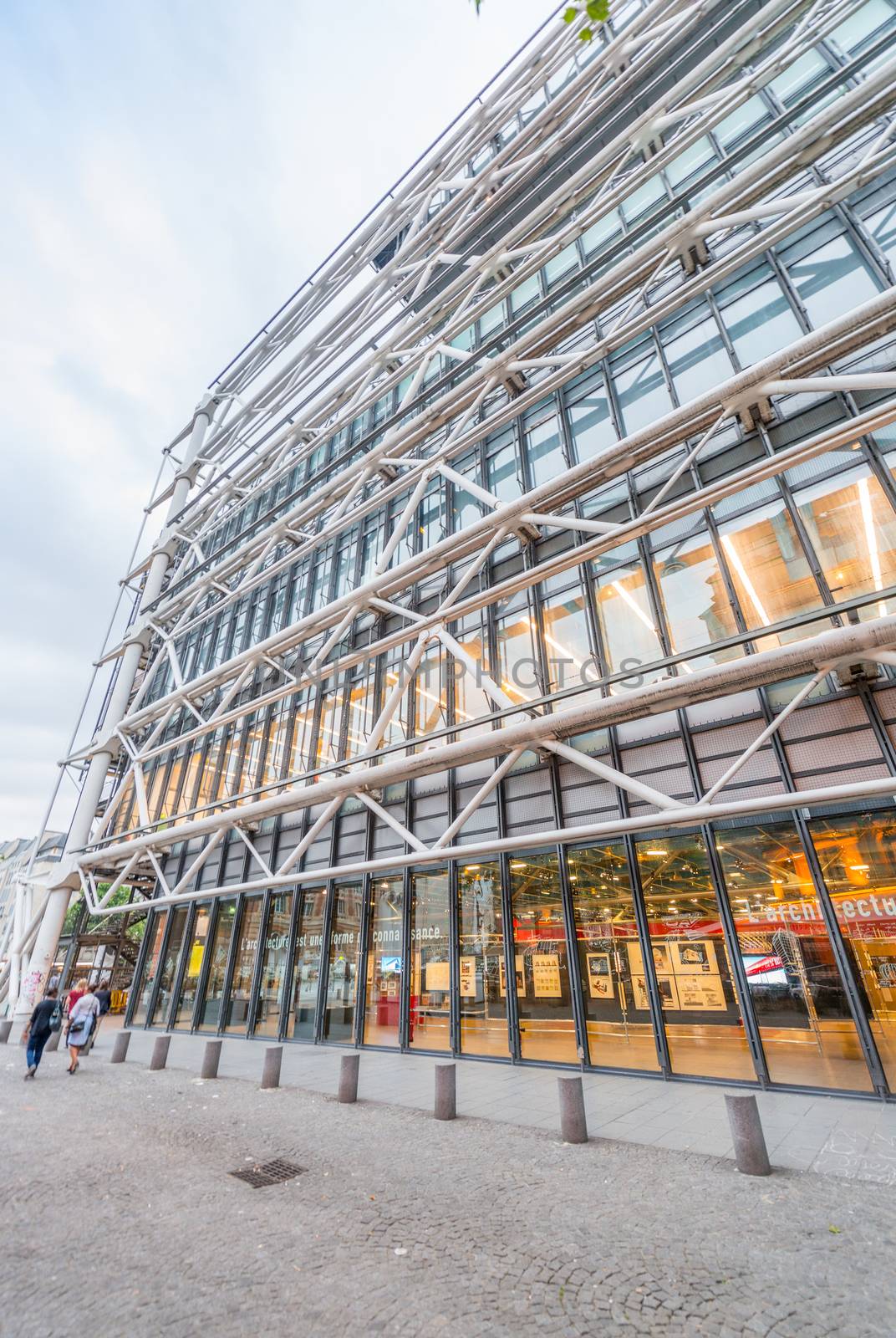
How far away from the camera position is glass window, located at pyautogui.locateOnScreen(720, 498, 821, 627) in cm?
931

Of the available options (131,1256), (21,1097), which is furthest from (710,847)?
(21,1097)

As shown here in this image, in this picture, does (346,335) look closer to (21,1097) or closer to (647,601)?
(647,601)

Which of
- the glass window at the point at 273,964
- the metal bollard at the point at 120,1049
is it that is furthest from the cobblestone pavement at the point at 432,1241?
the glass window at the point at 273,964

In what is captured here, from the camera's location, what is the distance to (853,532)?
8.96m

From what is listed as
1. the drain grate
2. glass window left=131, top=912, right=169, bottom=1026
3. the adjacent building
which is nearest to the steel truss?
the adjacent building

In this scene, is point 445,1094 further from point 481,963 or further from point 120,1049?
point 120,1049

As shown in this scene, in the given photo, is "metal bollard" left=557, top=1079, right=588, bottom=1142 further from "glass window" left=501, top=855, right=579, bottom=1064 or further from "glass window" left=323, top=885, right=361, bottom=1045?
"glass window" left=323, top=885, right=361, bottom=1045

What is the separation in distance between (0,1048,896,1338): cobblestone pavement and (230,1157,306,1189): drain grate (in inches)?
5.7

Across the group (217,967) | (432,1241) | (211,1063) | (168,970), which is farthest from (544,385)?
(168,970)

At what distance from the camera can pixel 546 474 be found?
13.5 m

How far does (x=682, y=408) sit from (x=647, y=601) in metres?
3.37

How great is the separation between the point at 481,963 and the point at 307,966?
5.52m

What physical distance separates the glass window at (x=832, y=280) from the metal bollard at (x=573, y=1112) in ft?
39.6

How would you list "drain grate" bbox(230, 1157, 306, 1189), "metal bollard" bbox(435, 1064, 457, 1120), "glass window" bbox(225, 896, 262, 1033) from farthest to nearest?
1. "glass window" bbox(225, 896, 262, 1033)
2. "metal bollard" bbox(435, 1064, 457, 1120)
3. "drain grate" bbox(230, 1157, 306, 1189)
